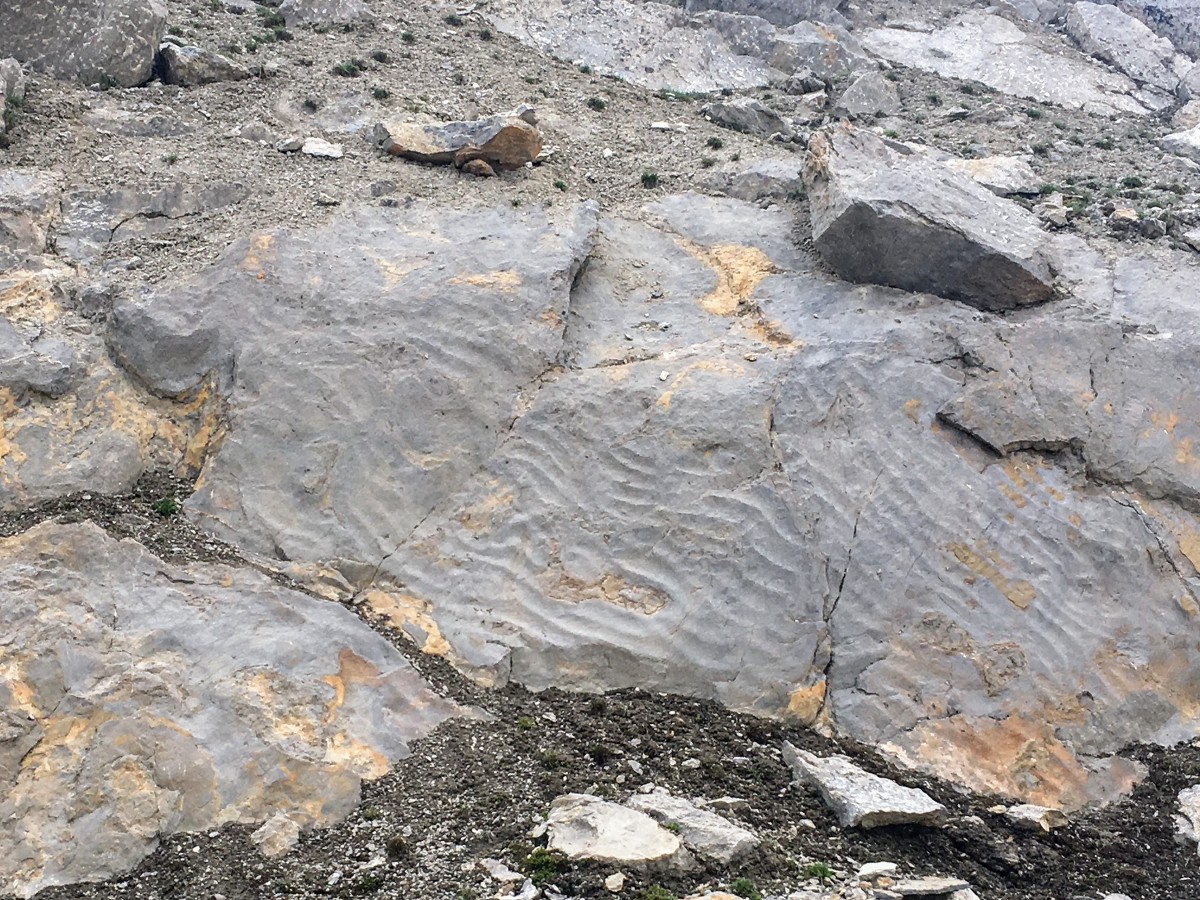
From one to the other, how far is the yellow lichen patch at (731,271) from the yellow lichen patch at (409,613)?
195 inches

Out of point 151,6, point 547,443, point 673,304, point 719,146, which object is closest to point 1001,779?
point 547,443

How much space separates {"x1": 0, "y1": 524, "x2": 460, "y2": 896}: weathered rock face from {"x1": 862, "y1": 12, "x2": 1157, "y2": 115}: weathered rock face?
1864 cm

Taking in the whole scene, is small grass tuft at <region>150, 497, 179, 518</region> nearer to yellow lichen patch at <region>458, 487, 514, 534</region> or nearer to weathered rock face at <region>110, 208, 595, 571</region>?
weathered rock face at <region>110, 208, 595, 571</region>

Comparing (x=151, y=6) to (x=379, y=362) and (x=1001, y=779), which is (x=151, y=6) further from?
(x=1001, y=779)

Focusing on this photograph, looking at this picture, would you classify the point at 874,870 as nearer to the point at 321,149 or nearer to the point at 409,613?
the point at 409,613

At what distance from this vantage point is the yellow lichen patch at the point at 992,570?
1113 centimetres

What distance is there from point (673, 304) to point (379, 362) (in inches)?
140

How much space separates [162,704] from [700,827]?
14.6 feet

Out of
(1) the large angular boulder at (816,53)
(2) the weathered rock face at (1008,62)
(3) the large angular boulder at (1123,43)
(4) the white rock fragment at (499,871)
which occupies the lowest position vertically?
(4) the white rock fragment at (499,871)

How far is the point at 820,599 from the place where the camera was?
35.8 feet

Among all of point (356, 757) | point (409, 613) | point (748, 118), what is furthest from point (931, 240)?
point (356, 757)

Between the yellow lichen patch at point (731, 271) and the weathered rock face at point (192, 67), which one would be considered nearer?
the yellow lichen patch at point (731, 271)

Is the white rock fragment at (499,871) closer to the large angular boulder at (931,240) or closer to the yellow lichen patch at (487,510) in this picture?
the yellow lichen patch at (487,510)

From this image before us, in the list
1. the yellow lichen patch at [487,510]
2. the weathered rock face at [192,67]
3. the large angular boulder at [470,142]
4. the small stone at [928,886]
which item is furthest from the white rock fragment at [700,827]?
the weathered rock face at [192,67]
